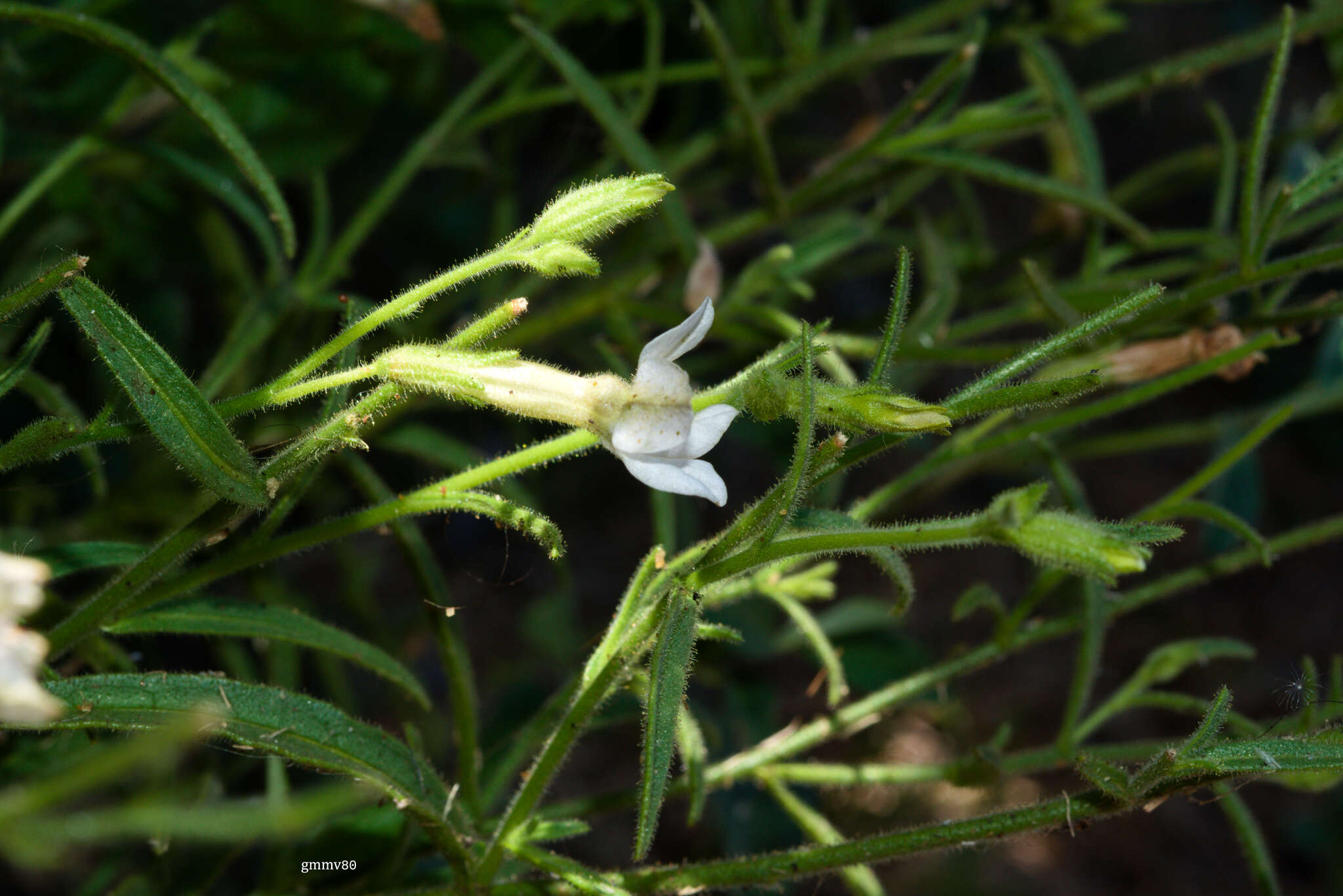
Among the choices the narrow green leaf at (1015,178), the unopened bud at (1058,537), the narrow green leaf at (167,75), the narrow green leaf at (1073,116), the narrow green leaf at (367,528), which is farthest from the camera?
the narrow green leaf at (1073,116)

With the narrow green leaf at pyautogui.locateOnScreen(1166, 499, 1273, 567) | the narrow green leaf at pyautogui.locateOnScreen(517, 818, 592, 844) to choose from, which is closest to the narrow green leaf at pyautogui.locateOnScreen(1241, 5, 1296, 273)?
the narrow green leaf at pyautogui.locateOnScreen(1166, 499, 1273, 567)

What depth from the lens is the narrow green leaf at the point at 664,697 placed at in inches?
36.0

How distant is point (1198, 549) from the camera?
3225 millimetres

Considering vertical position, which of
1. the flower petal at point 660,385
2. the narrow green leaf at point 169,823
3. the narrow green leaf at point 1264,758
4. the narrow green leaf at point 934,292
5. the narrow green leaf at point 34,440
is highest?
the narrow green leaf at point 934,292

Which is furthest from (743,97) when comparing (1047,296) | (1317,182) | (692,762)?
(692,762)

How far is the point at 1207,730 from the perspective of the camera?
969 mm

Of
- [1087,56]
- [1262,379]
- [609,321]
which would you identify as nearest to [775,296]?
[609,321]

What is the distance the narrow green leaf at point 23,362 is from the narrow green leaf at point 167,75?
35 cm

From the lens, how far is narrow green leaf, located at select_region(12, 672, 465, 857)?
944mm

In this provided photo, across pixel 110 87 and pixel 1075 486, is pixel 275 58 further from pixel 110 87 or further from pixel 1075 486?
pixel 1075 486

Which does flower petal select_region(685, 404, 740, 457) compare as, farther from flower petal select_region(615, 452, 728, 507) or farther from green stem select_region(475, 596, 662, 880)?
green stem select_region(475, 596, 662, 880)

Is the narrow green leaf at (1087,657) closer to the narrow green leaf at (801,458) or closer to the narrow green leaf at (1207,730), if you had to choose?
the narrow green leaf at (1207,730)

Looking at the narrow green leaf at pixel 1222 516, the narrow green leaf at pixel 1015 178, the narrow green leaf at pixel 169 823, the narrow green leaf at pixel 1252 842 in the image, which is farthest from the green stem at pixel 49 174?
the narrow green leaf at pixel 1252 842

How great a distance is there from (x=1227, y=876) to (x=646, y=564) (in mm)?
3042
